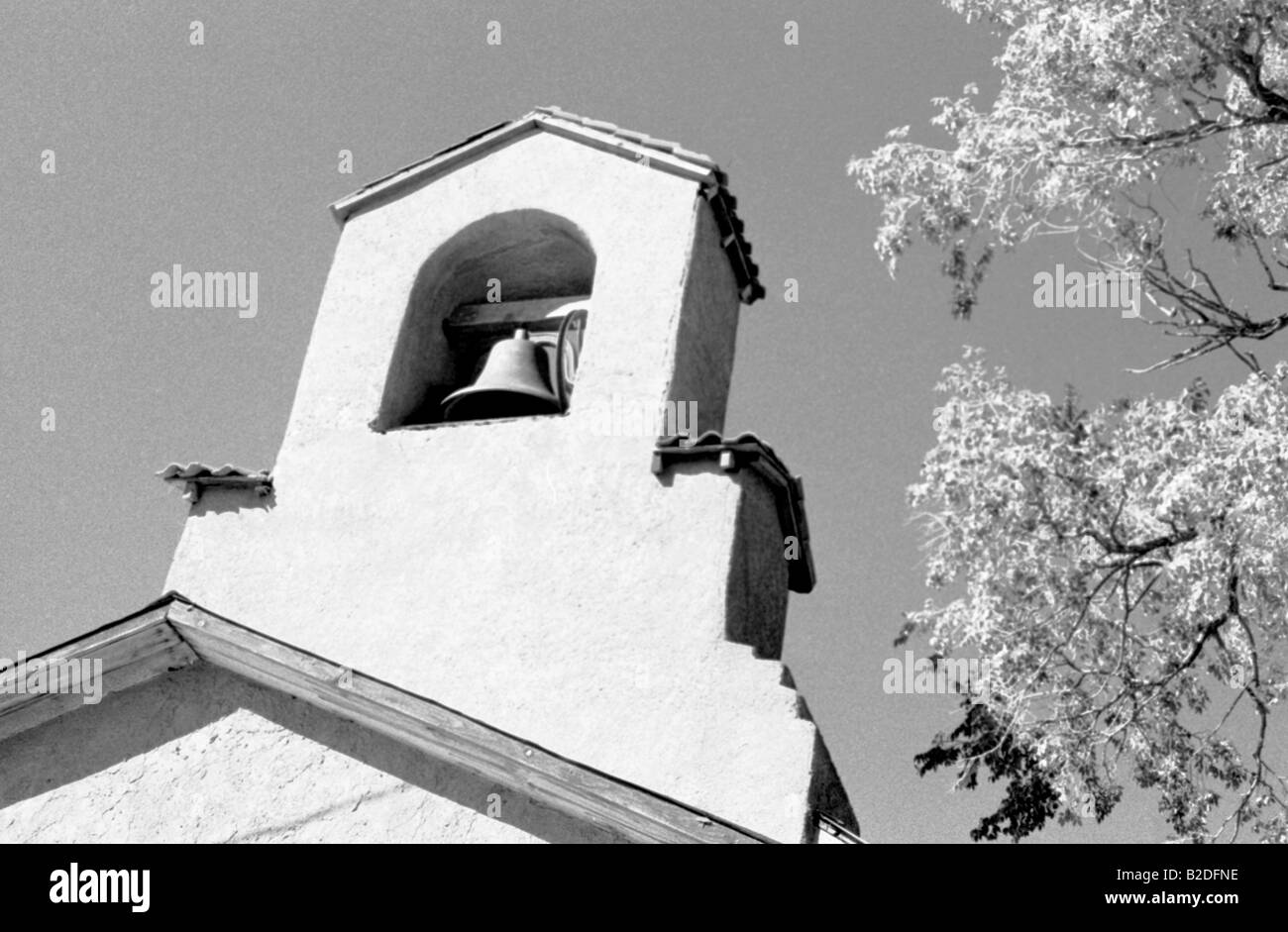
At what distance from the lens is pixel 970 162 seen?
10.9 metres

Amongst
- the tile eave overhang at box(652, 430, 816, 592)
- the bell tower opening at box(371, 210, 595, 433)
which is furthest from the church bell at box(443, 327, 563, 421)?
the tile eave overhang at box(652, 430, 816, 592)

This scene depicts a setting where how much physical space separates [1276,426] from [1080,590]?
90.7 inches

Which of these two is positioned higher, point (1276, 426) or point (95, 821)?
point (1276, 426)

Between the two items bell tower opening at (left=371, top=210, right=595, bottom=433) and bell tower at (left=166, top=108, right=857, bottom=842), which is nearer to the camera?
bell tower at (left=166, top=108, right=857, bottom=842)

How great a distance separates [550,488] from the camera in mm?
7523

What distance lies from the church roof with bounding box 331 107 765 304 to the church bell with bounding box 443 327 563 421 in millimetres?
1286

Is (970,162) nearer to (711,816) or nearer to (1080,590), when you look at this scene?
(1080,590)

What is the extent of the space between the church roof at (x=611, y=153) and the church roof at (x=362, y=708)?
12.7ft

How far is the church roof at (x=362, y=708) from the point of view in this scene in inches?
195

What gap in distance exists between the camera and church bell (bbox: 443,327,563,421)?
26.1 feet

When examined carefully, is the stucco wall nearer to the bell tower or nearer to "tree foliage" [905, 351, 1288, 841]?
the bell tower

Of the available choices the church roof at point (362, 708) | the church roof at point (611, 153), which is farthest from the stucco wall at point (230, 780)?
the church roof at point (611, 153)

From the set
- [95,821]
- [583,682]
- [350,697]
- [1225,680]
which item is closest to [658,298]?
[583,682]
